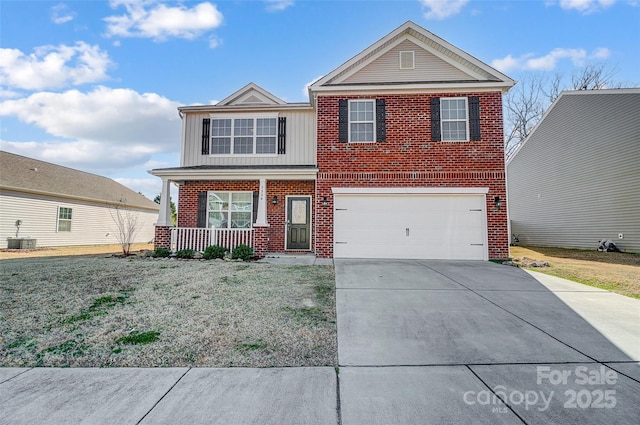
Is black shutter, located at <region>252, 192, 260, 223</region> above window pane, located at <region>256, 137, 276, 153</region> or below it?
below

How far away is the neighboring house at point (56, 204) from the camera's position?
15477mm

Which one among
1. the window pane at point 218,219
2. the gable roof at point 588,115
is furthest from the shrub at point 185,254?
the gable roof at point 588,115

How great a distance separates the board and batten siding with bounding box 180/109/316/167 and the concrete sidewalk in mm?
8039

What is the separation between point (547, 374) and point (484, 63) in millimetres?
10282

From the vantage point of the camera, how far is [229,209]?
11.6 m

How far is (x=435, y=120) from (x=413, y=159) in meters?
1.49

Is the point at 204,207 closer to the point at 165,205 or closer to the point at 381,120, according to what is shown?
the point at 165,205

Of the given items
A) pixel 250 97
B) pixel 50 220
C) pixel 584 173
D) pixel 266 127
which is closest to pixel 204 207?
pixel 266 127

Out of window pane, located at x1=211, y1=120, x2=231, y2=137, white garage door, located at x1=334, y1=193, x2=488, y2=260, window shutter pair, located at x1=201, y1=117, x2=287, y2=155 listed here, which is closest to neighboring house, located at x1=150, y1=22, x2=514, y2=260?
white garage door, located at x1=334, y1=193, x2=488, y2=260

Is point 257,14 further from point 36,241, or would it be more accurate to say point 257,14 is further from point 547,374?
point 36,241

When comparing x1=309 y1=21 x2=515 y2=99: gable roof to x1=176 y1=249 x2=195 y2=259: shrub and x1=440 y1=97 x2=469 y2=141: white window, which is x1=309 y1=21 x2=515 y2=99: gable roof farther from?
x1=176 y1=249 x2=195 y2=259: shrub

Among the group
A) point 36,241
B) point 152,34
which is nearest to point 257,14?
point 152,34

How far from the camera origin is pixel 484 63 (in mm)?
10297

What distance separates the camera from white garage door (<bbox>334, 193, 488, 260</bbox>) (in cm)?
1000
